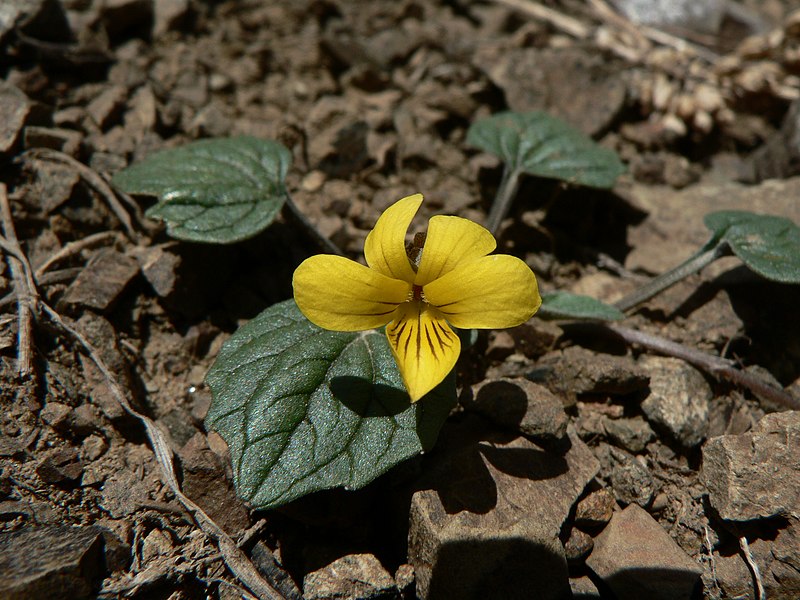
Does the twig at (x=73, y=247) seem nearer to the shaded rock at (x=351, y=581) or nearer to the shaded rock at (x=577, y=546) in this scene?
the shaded rock at (x=351, y=581)

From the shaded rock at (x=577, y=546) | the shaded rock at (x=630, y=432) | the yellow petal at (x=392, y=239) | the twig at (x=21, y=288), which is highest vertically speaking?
the yellow petal at (x=392, y=239)

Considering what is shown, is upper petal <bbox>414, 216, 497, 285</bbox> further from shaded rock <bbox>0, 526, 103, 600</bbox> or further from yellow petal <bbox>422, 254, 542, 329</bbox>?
shaded rock <bbox>0, 526, 103, 600</bbox>

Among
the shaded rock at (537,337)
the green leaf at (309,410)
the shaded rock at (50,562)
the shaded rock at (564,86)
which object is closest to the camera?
the shaded rock at (50,562)

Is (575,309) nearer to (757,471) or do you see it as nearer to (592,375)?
(592,375)

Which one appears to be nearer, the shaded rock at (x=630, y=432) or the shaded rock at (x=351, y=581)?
the shaded rock at (x=351, y=581)

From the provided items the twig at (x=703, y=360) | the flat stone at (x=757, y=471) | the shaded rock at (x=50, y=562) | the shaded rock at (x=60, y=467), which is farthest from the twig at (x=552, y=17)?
the shaded rock at (x=50, y=562)

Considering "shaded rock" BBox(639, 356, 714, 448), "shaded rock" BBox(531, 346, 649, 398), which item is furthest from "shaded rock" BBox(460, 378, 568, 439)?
"shaded rock" BBox(639, 356, 714, 448)
